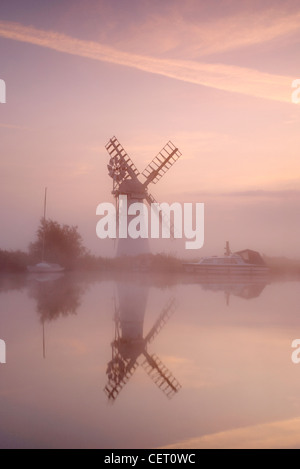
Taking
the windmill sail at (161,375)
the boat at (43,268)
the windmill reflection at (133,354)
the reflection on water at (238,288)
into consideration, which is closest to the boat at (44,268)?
the boat at (43,268)

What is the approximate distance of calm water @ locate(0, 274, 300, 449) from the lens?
495 cm

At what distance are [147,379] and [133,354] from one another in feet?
4.82

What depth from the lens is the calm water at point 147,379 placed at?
16.2 feet

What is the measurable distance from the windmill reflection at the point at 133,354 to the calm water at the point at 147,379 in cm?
2

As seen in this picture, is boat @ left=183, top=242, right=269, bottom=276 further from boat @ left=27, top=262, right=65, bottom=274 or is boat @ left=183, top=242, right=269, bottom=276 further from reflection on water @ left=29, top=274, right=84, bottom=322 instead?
reflection on water @ left=29, top=274, right=84, bottom=322

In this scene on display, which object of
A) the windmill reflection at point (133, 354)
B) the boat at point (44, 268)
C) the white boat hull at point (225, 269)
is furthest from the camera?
the white boat hull at point (225, 269)

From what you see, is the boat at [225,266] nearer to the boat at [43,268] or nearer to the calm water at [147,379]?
the boat at [43,268]

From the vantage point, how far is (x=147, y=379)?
22.5 feet

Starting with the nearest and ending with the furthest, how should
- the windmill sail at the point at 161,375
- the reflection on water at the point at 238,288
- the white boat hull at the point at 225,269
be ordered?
1. the windmill sail at the point at 161,375
2. the reflection on water at the point at 238,288
3. the white boat hull at the point at 225,269

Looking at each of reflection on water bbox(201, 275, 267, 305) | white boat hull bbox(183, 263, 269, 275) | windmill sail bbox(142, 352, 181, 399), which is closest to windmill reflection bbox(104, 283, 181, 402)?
windmill sail bbox(142, 352, 181, 399)

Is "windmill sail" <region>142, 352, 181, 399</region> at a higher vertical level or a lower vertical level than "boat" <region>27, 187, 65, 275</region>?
lower

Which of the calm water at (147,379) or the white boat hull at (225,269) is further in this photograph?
the white boat hull at (225,269)

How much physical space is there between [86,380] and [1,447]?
2.28 m

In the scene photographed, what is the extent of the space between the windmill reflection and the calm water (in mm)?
20
